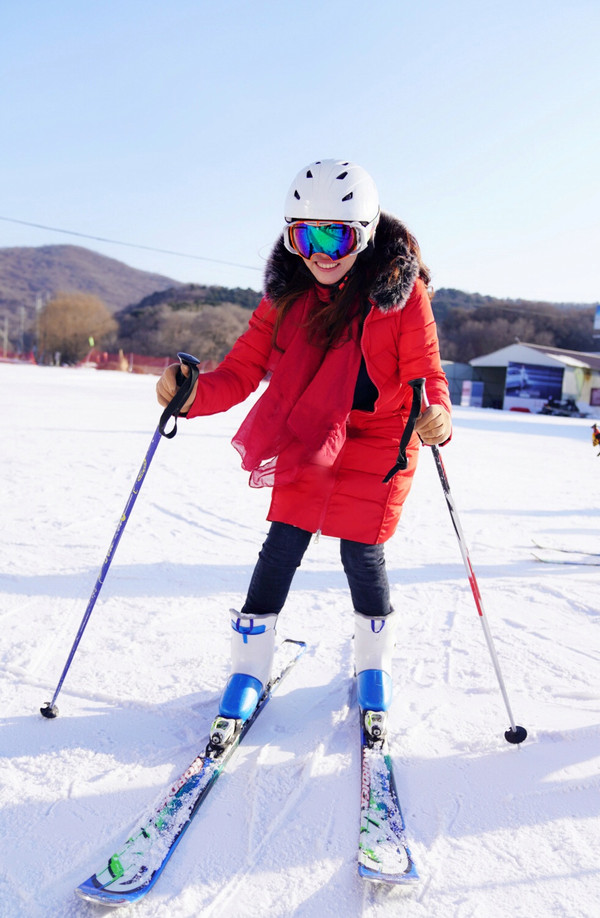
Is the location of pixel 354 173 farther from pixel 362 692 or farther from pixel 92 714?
pixel 92 714

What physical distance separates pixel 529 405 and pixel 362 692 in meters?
29.8

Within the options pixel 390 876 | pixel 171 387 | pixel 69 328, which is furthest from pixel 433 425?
pixel 69 328

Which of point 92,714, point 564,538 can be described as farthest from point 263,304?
point 564,538

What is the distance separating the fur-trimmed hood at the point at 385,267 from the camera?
1.61 meters

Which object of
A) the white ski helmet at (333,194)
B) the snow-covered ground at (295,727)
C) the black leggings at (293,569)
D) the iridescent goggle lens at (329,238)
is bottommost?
the snow-covered ground at (295,727)

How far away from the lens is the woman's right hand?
167 centimetres

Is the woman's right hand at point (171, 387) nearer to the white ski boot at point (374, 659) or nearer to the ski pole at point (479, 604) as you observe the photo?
the ski pole at point (479, 604)

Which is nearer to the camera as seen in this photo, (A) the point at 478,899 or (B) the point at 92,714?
(A) the point at 478,899

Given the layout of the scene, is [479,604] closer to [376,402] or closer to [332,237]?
[376,402]

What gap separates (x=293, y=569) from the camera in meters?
1.78

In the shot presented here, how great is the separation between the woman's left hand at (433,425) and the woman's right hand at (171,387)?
0.61 meters

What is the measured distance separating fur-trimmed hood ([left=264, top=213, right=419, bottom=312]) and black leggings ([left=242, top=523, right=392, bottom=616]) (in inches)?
25.7

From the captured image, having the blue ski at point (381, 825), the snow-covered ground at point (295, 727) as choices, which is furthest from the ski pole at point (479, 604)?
the blue ski at point (381, 825)

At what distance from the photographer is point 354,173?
5.51 feet
